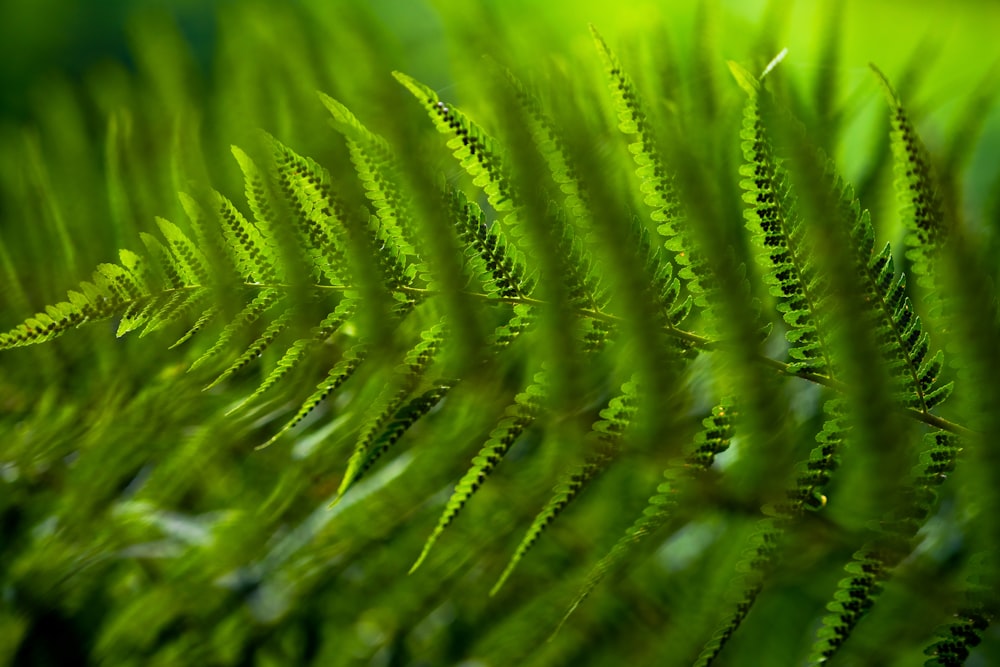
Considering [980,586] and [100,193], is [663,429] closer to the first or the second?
[980,586]

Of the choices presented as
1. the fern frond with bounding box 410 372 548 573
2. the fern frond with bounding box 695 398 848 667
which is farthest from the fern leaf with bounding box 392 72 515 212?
the fern frond with bounding box 695 398 848 667

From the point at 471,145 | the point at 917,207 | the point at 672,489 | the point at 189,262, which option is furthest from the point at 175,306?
the point at 917,207

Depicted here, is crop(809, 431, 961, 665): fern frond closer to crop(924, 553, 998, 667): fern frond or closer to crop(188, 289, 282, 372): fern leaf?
crop(924, 553, 998, 667): fern frond

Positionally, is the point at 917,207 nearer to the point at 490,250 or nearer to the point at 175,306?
the point at 490,250

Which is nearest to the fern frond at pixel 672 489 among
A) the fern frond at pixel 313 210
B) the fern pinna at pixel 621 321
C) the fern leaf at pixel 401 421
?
the fern pinna at pixel 621 321

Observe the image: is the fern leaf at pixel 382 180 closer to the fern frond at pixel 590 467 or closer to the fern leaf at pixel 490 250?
the fern leaf at pixel 490 250

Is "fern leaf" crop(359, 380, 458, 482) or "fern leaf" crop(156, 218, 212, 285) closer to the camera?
"fern leaf" crop(359, 380, 458, 482)

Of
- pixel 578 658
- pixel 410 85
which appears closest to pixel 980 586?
pixel 578 658
